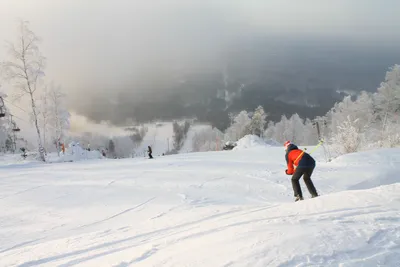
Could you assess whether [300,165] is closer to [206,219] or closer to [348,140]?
[206,219]

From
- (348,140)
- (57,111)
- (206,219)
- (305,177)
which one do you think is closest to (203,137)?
(57,111)

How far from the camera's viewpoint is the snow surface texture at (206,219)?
12.6 ft

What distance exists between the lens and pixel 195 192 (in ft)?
32.1

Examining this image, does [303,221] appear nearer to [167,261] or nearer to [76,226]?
[167,261]

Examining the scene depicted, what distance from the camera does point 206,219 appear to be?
6.59 m

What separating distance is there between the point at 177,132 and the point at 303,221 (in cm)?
10223

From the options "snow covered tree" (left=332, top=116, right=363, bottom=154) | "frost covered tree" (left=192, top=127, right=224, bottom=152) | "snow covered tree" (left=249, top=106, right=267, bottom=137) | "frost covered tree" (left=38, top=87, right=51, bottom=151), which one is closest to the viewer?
"snow covered tree" (left=332, top=116, right=363, bottom=154)

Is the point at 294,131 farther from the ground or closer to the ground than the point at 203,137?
farther from the ground

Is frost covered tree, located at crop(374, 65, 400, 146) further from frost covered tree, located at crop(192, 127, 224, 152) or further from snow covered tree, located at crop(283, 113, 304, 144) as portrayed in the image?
frost covered tree, located at crop(192, 127, 224, 152)

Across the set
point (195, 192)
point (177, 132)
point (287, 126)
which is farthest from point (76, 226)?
point (177, 132)

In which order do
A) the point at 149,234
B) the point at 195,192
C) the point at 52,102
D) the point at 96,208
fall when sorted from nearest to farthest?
the point at 149,234
the point at 96,208
the point at 195,192
the point at 52,102

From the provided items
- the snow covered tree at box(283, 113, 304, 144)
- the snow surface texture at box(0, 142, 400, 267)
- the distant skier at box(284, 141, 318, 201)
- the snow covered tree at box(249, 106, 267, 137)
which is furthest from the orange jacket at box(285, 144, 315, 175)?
the snow covered tree at box(283, 113, 304, 144)

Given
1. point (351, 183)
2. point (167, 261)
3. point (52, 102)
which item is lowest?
point (351, 183)

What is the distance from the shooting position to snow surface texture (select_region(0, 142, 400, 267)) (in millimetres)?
3854
